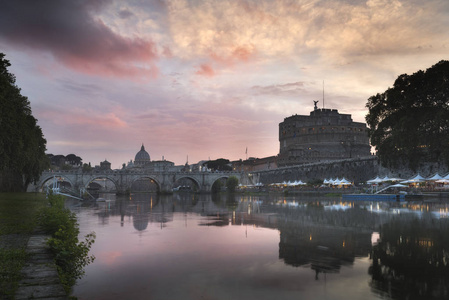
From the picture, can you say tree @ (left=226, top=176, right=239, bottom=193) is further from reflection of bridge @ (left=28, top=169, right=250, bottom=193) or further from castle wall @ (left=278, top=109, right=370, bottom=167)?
castle wall @ (left=278, top=109, right=370, bottom=167)

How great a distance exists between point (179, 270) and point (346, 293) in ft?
17.5

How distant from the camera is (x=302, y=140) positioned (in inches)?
6348

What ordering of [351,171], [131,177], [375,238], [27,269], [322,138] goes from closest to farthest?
[27,269], [375,238], [351,171], [131,177], [322,138]

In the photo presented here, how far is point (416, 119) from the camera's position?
55.7 meters

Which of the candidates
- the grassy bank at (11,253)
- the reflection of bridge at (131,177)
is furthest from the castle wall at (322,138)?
the grassy bank at (11,253)

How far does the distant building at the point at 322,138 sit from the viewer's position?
145250mm

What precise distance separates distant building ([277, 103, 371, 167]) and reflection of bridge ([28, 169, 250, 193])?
24.4m

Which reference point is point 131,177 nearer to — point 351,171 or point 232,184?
point 232,184

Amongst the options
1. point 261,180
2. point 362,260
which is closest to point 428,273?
point 362,260

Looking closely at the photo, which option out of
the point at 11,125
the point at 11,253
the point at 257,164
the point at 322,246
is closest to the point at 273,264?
the point at 322,246

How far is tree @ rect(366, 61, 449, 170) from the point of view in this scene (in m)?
53.3

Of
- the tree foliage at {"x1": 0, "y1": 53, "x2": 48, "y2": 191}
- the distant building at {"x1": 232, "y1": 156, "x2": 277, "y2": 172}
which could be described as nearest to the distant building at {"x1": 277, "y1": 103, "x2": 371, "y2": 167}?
the distant building at {"x1": 232, "y1": 156, "x2": 277, "y2": 172}

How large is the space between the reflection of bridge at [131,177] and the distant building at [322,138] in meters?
24.4

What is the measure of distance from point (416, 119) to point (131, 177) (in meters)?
103
